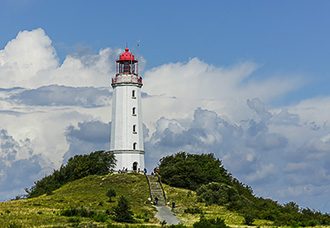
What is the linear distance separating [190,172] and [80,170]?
17345mm

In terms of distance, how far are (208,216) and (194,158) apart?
27.9 meters

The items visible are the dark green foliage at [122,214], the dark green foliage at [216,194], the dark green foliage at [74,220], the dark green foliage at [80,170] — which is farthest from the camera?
the dark green foliage at [80,170]

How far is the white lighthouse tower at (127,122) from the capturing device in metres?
72.8

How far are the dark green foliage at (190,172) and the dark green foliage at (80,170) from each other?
27.6 feet

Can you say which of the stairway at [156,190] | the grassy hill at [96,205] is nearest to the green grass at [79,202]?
the grassy hill at [96,205]

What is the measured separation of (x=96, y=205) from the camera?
53.3 metres

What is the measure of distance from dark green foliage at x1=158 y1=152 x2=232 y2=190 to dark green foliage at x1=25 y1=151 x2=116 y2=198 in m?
8.42

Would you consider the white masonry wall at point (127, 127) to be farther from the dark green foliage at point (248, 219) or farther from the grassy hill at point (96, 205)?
the dark green foliage at point (248, 219)

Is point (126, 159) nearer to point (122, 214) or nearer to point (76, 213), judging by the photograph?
point (122, 214)

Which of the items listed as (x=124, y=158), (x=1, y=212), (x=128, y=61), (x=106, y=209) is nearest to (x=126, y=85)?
(x=128, y=61)

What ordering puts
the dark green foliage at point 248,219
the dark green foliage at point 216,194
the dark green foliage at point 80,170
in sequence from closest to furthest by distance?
the dark green foliage at point 248,219 < the dark green foliage at point 216,194 < the dark green foliage at point 80,170

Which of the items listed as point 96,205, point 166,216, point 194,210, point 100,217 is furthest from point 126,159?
point 100,217

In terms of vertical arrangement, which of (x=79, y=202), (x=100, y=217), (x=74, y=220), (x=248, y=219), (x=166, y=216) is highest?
(x=79, y=202)

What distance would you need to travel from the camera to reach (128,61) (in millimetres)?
76500
